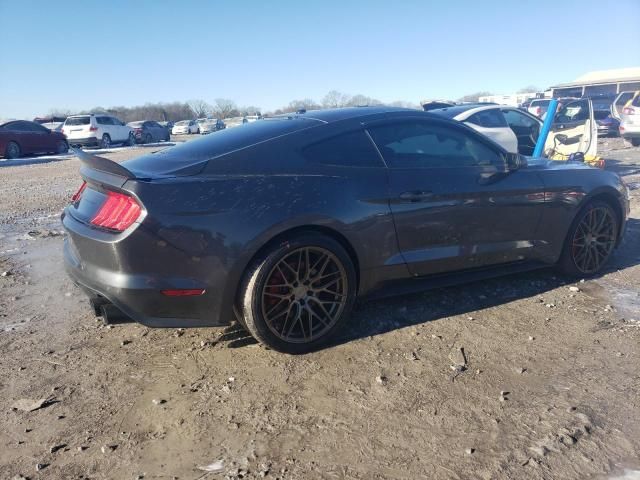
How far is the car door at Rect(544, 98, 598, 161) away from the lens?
9352mm

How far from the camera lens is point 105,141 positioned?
24.5 meters

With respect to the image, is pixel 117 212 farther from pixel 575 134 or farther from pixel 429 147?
pixel 575 134

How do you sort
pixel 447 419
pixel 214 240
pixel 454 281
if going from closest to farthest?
pixel 447 419 → pixel 214 240 → pixel 454 281

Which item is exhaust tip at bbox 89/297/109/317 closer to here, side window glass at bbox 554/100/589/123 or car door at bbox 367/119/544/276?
car door at bbox 367/119/544/276

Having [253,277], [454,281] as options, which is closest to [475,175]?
[454,281]

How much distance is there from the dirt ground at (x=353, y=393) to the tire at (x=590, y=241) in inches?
12.4

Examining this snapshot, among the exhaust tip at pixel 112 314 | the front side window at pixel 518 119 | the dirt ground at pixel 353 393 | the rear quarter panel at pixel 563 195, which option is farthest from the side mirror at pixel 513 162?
the front side window at pixel 518 119

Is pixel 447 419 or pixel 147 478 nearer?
pixel 147 478

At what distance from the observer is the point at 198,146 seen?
3.56 meters

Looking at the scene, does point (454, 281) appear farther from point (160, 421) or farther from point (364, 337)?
point (160, 421)

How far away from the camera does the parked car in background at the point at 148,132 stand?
1140 inches

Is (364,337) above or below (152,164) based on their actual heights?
below

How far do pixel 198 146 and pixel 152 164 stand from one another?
1.22ft

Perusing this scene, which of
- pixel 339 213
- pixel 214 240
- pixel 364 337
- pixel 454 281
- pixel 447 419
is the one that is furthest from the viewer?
pixel 454 281
